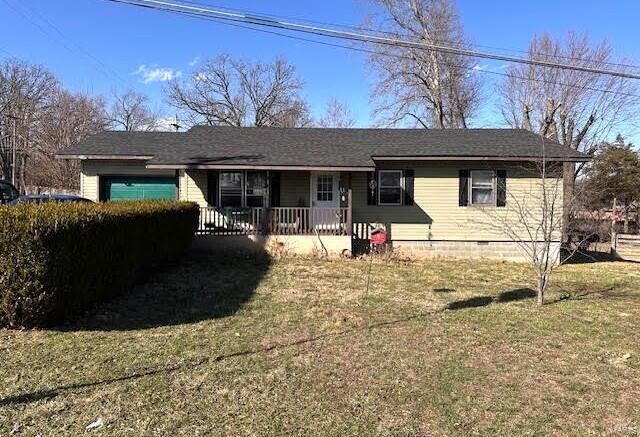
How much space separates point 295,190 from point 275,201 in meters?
0.71

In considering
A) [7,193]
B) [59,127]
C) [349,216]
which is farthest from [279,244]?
[59,127]

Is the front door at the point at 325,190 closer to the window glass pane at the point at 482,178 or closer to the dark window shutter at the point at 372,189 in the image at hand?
the dark window shutter at the point at 372,189

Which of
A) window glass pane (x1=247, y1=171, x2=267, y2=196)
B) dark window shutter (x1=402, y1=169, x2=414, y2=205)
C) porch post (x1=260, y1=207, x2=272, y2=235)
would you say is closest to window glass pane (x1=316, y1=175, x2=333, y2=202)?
window glass pane (x1=247, y1=171, x2=267, y2=196)

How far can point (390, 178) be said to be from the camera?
50.8ft

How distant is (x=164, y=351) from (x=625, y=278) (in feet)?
37.4

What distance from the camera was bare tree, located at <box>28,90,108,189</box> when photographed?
37531mm

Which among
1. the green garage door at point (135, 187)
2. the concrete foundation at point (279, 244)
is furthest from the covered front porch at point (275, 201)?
the green garage door at point (135, 187)

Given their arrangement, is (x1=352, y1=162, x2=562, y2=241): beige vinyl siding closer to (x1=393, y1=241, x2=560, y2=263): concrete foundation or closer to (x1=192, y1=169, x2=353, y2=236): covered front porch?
(x1=393, y1=241, x2=560, y2=263): concrete foundation

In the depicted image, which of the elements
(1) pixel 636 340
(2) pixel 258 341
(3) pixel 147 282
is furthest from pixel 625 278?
(3) pixel 147 282

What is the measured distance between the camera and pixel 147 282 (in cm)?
968

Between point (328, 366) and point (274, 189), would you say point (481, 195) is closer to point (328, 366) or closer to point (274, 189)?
point (274, 189)

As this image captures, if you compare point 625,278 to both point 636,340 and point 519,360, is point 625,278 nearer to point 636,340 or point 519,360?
point 636,340

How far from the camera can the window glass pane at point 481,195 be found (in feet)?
50.3

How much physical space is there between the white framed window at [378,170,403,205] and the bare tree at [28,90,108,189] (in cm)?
2863
